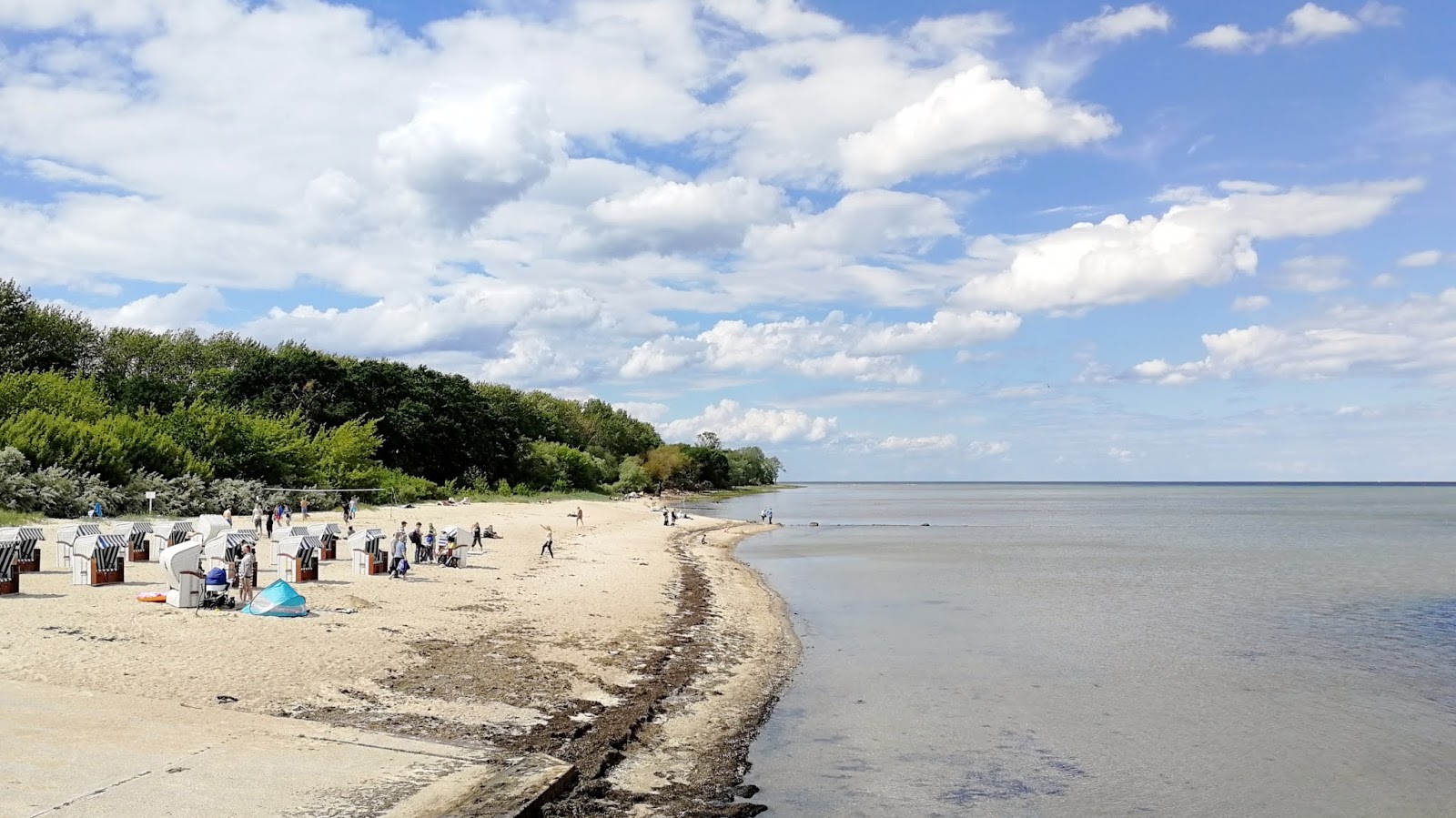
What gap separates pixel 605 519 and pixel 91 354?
43.1 meters

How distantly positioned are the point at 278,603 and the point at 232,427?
41.6 metres

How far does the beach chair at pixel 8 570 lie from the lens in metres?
18.6

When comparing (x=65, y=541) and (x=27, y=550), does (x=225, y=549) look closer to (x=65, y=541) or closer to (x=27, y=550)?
(x=27, y=550)

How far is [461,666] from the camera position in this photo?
16.0 m

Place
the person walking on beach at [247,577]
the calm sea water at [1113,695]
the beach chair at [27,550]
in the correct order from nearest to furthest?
1. the calm sea water at [1113,695]
2. the person walking on beach at [247,577]
3. the beach chair at [27,550]

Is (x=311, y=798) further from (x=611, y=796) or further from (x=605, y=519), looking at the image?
(x=605, y=519)

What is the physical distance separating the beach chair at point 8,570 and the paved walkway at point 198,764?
28.4ft

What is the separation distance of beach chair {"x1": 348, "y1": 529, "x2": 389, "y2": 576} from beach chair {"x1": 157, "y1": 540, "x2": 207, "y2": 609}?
26.1 ft

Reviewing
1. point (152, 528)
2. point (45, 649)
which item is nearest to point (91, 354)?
point (152, 528)

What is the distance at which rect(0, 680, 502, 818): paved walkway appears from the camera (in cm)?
817

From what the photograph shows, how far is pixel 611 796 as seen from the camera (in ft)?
35.0

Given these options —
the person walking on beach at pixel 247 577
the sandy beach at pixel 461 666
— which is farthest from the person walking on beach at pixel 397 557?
the person walking on beach at pixel 247 577

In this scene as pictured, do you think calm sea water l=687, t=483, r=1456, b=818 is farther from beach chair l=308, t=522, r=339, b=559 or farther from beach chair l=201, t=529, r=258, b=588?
beach chair l=308, t=522, r=339, b=559

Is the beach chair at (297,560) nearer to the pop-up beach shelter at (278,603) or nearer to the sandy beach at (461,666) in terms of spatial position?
the sandy beach at (461,666)
